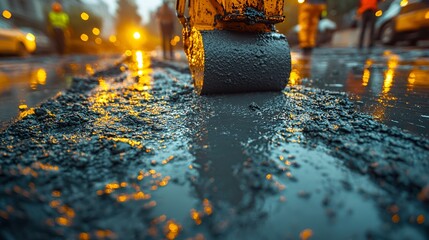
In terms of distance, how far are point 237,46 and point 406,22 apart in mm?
7712

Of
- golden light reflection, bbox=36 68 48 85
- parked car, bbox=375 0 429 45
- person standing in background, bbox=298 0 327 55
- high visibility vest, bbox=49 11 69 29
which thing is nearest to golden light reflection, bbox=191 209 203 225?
golden light reflection, bbox=36 68 48 85

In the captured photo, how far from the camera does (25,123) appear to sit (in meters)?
1.41

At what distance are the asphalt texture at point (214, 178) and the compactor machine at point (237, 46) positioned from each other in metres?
0.49

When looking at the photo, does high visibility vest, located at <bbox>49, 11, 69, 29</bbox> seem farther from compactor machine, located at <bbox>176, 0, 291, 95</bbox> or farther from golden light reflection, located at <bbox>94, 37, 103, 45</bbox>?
golden light reflection, located at <bbox>94, 37, 103, 45</bbox>

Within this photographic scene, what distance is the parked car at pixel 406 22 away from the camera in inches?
255

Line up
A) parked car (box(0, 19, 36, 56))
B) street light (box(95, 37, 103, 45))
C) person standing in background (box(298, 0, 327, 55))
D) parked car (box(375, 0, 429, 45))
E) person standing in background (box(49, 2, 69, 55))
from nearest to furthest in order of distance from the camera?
person standing in background (box(298, 0, 327, 55)), parked car (box(375, 0, 429, 45)), parked car (box(0, 19, 36, 56)), person standing in background (box(49, 2, 69, 55)), street light (box(95, 37, 103, 45))

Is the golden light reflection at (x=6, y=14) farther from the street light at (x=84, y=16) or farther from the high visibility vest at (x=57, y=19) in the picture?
the high visibility vest at (x=57, y=19)

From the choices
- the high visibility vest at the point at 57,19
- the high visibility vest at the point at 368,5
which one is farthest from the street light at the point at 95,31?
the high visibility vest at the point at 368,5

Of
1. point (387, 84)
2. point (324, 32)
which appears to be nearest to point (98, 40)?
point (324, 32)

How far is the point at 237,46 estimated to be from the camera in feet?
6.18

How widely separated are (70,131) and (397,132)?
1.60m

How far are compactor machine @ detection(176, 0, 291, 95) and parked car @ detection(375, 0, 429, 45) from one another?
674 centimetres

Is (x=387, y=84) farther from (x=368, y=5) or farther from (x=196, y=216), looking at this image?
(x=368, y=5)

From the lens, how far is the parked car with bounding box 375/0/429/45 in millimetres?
6480
